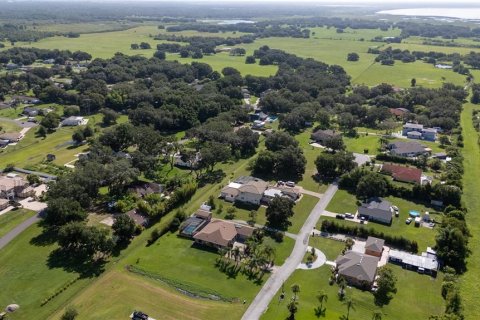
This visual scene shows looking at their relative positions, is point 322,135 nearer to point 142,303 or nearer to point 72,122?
point 142,303

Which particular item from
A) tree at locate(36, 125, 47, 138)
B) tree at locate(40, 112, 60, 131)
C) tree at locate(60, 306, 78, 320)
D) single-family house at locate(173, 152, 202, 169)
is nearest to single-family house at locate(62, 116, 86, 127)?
tree at locate(40, 112, 60, 131)

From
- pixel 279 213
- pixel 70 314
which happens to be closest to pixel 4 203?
pixel 70 314

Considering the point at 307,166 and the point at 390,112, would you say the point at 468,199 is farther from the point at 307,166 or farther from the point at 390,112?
the point at 390,112

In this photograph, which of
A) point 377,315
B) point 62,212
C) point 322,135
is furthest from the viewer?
point 322,135

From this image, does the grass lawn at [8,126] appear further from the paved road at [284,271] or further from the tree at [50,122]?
the paved road at [284,271]

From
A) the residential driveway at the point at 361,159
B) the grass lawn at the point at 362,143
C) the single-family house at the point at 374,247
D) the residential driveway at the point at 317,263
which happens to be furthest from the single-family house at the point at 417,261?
the grass lawn at the point at 362,143

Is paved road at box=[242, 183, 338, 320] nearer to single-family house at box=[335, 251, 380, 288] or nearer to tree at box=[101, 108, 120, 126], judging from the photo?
single-family house at box=[335, 251, 380, 288]

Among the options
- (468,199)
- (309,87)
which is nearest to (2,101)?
(309,87)
